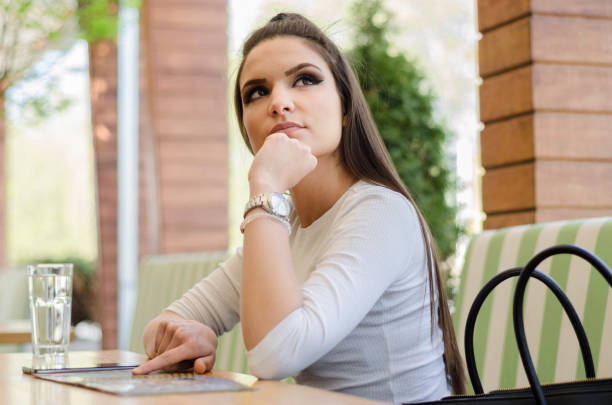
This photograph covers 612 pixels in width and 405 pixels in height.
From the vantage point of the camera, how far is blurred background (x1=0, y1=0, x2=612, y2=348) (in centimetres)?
245

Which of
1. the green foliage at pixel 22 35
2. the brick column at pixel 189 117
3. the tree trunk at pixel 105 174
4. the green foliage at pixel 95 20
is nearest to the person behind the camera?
the brick column at pixel 189 117

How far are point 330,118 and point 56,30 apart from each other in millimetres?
4572

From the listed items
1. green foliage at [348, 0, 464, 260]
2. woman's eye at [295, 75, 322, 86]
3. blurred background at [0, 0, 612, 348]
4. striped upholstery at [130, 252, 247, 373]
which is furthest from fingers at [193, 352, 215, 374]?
green foliage at [348, 0, 464, 260]

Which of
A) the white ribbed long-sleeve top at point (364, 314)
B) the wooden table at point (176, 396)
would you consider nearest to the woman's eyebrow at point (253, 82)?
the white ribbed long-sleeve top at point (364, 314)

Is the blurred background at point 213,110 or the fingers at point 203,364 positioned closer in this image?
the fingers at point 203,364

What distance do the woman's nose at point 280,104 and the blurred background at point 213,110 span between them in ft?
1.12

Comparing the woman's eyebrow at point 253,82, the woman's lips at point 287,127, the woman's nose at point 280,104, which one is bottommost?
the woman's lips at point 287,127

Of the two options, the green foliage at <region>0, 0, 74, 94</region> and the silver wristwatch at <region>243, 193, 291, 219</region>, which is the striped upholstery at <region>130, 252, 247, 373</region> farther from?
the green foliage at <region>0, 0, 74, 94</region>

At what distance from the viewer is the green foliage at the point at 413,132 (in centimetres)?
463

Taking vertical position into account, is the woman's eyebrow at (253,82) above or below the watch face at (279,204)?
above

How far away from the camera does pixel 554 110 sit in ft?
7.96

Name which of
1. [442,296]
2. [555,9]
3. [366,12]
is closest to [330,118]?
[442,296]

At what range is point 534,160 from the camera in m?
2.40

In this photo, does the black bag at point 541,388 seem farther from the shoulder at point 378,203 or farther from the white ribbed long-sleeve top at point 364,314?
the shoulder at point 378,203
